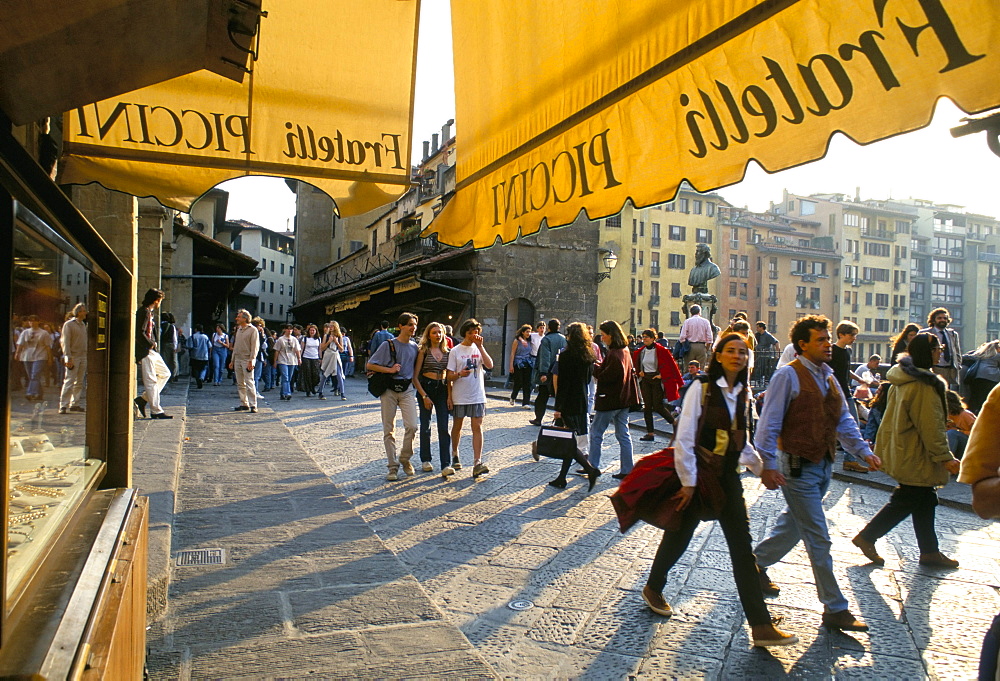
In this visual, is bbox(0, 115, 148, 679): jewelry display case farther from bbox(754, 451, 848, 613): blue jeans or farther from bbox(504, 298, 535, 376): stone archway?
bbox(504, 298, 535, 376): stone archway

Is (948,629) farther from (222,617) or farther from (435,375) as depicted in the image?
(435,375)

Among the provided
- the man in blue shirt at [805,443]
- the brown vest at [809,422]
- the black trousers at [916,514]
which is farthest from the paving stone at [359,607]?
the black trousers at [916,514]

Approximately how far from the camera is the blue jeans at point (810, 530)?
3.79 meters

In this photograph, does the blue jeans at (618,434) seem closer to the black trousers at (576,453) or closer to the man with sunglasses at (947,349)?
the black trousers at (576,453)

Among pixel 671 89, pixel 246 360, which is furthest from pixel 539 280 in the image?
pixel 671 89

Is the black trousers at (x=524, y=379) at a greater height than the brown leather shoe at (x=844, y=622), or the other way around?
the black trousers at (x=524, y=379)

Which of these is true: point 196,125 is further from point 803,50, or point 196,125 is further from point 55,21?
point 803,50

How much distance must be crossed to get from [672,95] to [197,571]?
3.59 meters

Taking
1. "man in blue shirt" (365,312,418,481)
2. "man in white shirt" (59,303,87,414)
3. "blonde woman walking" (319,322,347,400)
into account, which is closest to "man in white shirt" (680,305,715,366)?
"man in blue shirt" (365,312,418,481)

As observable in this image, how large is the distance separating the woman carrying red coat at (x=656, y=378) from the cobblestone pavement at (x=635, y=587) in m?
3.03

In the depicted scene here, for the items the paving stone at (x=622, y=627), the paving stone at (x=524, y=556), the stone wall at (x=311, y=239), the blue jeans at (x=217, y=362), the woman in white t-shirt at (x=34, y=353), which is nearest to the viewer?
the woman in white t-shirt at (x=34, y=353)

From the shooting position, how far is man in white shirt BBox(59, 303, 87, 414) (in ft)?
6.05

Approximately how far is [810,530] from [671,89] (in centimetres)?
276

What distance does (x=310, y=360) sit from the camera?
17.1m
